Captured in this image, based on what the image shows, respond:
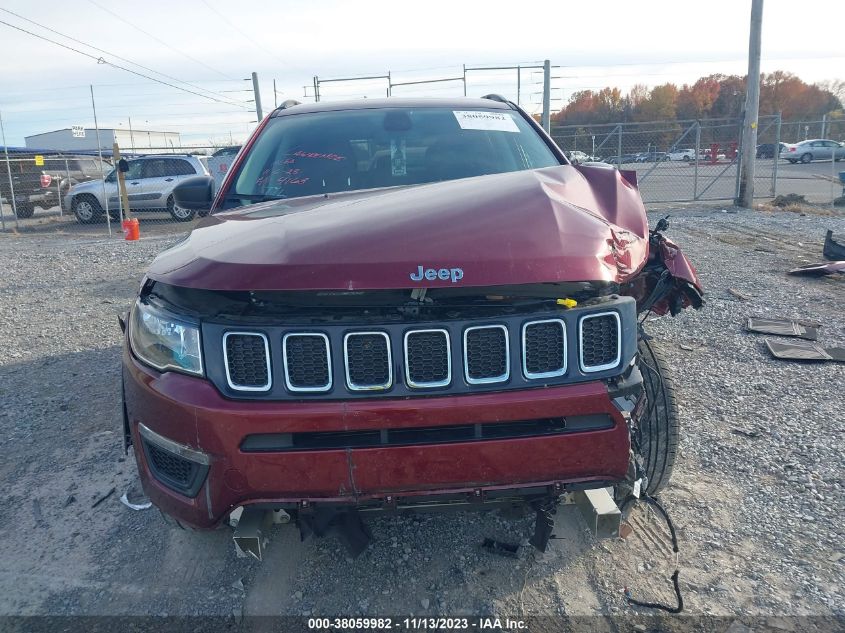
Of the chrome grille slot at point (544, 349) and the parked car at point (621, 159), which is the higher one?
the parked car at point (621, 159)

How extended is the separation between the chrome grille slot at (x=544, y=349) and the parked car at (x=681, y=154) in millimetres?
18418

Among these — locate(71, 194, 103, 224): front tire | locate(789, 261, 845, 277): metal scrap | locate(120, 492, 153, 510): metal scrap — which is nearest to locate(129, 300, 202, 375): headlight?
locate(120, 492, 153, 510): metal scrap

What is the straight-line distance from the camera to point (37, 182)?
1866cm

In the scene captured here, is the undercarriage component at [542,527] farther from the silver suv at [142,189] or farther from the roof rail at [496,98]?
the silver suv at [142,189]

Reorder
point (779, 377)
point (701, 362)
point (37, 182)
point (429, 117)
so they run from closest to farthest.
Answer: point (429, 117) < point (779, 377) < point (701, 362) < point (37, 182)

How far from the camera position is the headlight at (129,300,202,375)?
6.40 ft

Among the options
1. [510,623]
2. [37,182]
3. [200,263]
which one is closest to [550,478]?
[510,623]

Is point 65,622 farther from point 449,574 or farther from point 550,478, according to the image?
point 550,478

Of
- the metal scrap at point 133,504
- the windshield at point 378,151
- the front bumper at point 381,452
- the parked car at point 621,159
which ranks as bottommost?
the metal scrap at point 133,504

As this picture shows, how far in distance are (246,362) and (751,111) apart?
1527 cm

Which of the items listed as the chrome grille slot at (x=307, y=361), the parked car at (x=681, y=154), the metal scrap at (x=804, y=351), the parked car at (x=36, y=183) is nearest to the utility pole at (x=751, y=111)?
the parked car at (x=681, y=154)

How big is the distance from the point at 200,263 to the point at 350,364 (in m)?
0.60

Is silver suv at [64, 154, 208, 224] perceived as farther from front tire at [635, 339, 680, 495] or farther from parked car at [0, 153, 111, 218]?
front tire at [635, 339, 680, 495]

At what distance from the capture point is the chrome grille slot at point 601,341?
1919 millimetres
